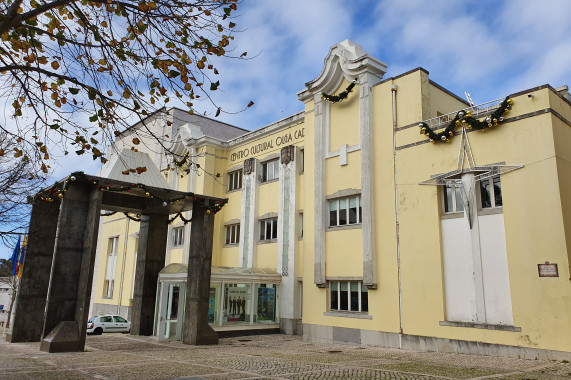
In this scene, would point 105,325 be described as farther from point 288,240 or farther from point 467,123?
point 467,123

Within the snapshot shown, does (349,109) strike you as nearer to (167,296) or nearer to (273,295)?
(273,295)

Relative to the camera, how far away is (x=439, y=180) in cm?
1661

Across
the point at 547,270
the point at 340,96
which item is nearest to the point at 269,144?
the point at 340,96

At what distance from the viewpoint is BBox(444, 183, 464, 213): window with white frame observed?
16250 millimetres

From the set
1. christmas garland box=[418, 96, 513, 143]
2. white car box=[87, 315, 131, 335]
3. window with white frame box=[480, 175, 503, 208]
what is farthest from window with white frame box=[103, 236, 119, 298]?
window with white frame box=[480, 175, 503, 208]

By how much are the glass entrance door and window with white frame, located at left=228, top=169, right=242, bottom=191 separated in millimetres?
10237

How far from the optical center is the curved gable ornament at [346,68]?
66.0 ft

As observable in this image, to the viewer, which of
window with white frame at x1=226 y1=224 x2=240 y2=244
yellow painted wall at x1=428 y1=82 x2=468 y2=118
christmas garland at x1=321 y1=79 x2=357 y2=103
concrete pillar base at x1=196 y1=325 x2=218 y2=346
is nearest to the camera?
Result: concrete pillar base at x1=196 y1=325 x2=218 y2=346

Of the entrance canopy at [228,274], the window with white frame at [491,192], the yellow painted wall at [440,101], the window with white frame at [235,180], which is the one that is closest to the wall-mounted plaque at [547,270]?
the window with white frame at [491,192]

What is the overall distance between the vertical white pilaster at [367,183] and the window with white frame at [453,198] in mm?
3061

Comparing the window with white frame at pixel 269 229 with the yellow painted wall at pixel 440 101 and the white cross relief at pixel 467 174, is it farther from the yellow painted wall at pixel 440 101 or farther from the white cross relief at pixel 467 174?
the white cross relief at pixel 467 174

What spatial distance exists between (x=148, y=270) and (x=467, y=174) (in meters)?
14.2

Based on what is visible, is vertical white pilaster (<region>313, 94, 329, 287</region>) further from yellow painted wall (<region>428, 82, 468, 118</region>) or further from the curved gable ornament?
yellow painted wall (<region>428, 82, 468, 118</region>)

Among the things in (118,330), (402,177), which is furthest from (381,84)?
(118,330)
